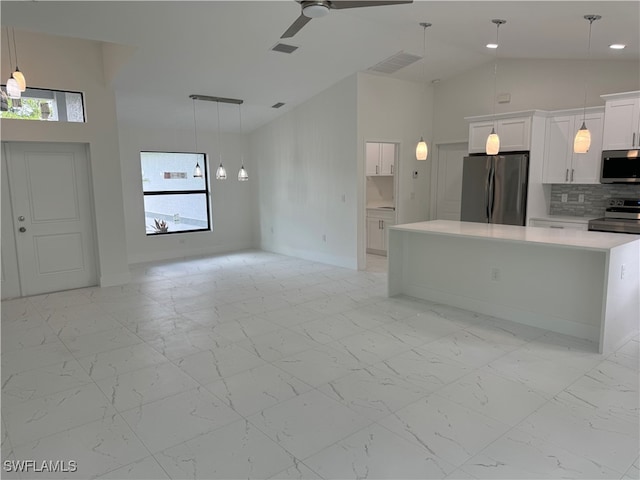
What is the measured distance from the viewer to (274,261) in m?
7.58

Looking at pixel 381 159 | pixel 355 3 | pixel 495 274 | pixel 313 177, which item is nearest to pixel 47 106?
pixel 313 177

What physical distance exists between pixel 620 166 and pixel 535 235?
2189 mm

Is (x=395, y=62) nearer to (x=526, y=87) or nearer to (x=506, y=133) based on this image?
(x=506, y=133)

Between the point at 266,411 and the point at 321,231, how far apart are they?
15.7ft

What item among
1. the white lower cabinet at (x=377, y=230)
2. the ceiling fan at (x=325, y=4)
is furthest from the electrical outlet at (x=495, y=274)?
the white lower cabinet at (x=377, y=230)

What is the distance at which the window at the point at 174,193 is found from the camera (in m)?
7.79

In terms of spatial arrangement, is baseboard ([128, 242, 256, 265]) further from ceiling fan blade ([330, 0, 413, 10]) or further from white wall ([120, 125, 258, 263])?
ceiling fan blade ([330, 0, 413, 10])

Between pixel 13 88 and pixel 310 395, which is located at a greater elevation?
pixel 13 88

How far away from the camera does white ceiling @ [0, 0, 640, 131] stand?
3.98 meters

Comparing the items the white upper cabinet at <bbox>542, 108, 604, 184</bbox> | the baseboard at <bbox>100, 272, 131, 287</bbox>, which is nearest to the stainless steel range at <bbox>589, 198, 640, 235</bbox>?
the white upper cabinet at <bbox>542, 108, 604, 184</bbox>

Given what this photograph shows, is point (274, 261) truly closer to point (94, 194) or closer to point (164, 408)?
point (94, 194)

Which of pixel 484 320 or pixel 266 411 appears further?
pixel 484 320

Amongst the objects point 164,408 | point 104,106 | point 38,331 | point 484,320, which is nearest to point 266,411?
point 164,408

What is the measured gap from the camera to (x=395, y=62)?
600cm
